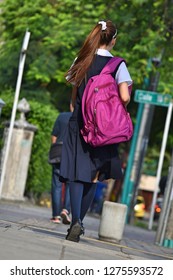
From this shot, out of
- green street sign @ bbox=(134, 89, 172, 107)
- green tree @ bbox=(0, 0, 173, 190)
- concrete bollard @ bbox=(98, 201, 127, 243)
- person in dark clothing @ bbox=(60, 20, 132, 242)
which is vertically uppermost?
green tree @ bbox=(0, 0, 173, 190)

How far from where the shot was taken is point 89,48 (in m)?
9.93

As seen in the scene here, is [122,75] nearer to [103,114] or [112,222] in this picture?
[103,114]

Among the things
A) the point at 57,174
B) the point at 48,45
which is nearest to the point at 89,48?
the point at 57,174

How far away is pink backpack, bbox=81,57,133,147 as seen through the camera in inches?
381

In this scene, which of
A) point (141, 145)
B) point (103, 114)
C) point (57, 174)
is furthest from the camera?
point (141, 145)

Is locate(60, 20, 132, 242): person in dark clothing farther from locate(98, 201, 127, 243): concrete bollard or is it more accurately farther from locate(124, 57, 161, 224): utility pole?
locate(124, 57, 161, 224): utility pole

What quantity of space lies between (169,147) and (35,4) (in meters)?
9.23

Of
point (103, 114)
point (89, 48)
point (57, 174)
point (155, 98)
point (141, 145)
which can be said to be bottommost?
point (57, 174)

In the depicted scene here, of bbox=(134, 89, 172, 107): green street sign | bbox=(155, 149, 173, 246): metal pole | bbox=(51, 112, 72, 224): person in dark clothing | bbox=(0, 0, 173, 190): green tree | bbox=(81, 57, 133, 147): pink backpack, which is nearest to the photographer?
bbox=(81, 57, 133, 147): pink backpack

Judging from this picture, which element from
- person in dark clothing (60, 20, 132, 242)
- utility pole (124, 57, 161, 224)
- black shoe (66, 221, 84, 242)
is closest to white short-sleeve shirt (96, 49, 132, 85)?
person in dark clothing (60, 20, 132, 242)

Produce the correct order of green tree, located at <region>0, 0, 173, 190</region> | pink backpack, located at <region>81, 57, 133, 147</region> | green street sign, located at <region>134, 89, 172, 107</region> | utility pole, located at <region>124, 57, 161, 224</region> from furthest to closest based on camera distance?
utility pole, located at <region>124, 57, 161, 224</region>
green tree, located at <region>0, 0, 173, 190</region>
green street sign, located at <region>134, 89, 172, 107</region>
pink backpack, located at <region>81, 57, 133, 147</region>

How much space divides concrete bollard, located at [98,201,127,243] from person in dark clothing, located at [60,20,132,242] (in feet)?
8.55

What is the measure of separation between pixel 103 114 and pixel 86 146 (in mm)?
376

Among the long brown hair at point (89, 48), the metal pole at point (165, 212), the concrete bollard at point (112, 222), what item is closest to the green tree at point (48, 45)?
the metal pole at point (165, 212)
